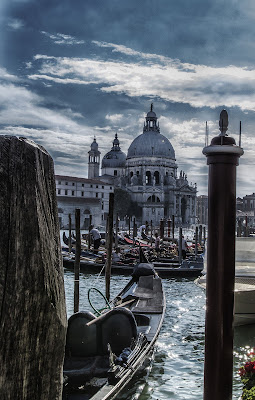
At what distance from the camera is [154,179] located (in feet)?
Answer: 190

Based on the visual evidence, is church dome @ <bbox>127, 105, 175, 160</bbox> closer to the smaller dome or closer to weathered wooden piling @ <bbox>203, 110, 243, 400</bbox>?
the smaller dome

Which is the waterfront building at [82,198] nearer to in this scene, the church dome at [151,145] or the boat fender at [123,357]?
the church dome at [151,145]

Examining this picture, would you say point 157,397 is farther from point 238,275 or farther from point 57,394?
point 57,394

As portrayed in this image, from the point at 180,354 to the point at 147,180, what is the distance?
53.7 metres

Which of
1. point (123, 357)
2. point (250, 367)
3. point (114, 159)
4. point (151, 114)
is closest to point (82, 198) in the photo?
point (114, 159)

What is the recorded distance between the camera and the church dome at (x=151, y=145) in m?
58.0

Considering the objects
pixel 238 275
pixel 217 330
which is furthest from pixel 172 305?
pixel 217 330

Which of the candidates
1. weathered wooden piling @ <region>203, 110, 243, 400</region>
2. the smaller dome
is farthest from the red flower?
the smaller dome

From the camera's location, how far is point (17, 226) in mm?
715

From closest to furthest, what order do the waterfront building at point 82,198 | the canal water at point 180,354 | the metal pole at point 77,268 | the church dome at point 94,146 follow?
the canal water at point 180,354 < the metal pole at point 77,268 < the waterfront building at point 82,198 < the church dome at point 94,146

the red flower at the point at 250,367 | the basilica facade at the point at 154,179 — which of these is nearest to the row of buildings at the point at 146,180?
the basilica facade at the point at 154,179

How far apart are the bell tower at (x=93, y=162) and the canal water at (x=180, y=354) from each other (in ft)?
175

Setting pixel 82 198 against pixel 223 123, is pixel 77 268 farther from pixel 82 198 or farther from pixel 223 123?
pixel 82 198

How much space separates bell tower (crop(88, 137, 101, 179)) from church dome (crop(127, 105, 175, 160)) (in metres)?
5.31
